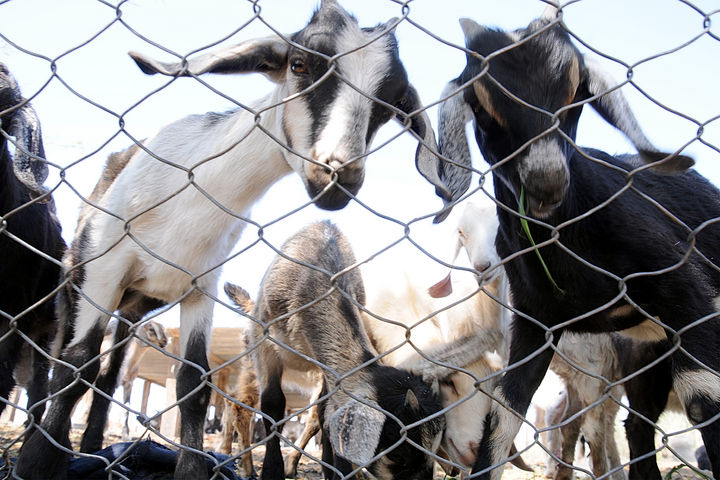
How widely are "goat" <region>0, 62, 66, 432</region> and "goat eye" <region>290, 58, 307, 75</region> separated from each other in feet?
4.10

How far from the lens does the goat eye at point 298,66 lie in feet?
11.1

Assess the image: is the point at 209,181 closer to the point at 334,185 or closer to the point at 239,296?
the point at 334,185

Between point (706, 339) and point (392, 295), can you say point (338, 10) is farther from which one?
point (392, 295)

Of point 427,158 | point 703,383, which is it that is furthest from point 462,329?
point 703,383

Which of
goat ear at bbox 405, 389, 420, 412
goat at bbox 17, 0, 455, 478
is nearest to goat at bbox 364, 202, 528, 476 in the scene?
goat ear at bbox 405, 389, 420, 412

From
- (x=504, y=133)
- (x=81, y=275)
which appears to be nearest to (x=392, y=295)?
(x=81, y=275)

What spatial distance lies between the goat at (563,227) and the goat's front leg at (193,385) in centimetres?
134

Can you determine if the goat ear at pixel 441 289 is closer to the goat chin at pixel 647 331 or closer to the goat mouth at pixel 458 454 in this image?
the goat mouth at pixel 458 454

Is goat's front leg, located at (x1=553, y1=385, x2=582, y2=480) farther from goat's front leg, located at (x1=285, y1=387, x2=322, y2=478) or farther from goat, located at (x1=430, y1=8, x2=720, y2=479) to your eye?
goat, located at (x1=430, y1=8, x2=720, y2=479)

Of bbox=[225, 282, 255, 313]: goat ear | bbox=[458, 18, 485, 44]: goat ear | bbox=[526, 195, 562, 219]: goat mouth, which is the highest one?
bbox=[225, 282, 255, 313]: goat ear

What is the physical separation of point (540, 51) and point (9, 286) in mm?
3359

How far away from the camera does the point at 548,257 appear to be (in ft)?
10.4

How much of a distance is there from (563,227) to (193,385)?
2.05 meters

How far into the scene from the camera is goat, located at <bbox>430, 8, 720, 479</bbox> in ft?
8.87
